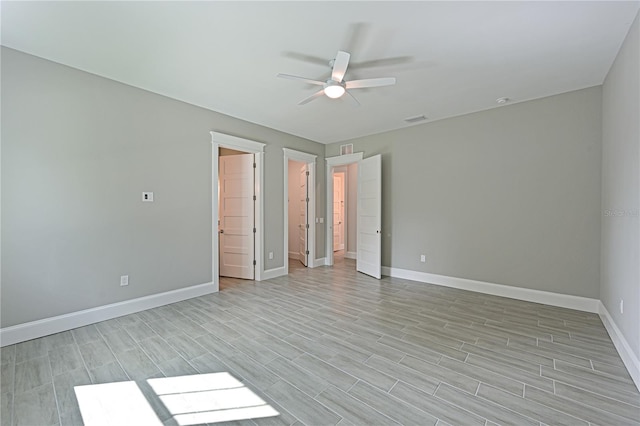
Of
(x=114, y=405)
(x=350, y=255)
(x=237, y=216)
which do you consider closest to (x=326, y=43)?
(x=114, y=405)

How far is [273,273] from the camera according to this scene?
5293 millimetres

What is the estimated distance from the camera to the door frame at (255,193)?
4.33 m

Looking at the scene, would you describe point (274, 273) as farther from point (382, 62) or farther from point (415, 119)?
point (382, 62)

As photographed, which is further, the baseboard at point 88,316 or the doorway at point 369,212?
the doorway at point 369,212

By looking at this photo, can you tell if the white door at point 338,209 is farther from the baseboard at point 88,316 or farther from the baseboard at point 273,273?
the baseboard at point 88,316

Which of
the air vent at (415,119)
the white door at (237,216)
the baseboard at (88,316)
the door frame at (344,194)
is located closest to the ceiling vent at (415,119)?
the air vent at (415,119)

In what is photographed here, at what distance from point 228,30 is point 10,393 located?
128 inches

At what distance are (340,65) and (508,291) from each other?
396 cm

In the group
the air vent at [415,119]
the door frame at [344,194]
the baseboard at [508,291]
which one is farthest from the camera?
the door frame at [344,194]

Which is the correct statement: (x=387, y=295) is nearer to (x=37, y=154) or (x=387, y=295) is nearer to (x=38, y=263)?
(x=38, y=263)

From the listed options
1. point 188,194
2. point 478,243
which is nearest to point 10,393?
point 188,194

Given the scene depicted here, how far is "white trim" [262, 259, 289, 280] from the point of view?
5.14 m

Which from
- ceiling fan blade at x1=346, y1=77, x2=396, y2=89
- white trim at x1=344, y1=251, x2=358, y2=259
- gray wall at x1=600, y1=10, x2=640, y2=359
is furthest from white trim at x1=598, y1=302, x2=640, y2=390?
white trim at x1=344, y1=251, x2=358, y2=259

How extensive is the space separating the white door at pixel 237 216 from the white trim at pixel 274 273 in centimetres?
24
